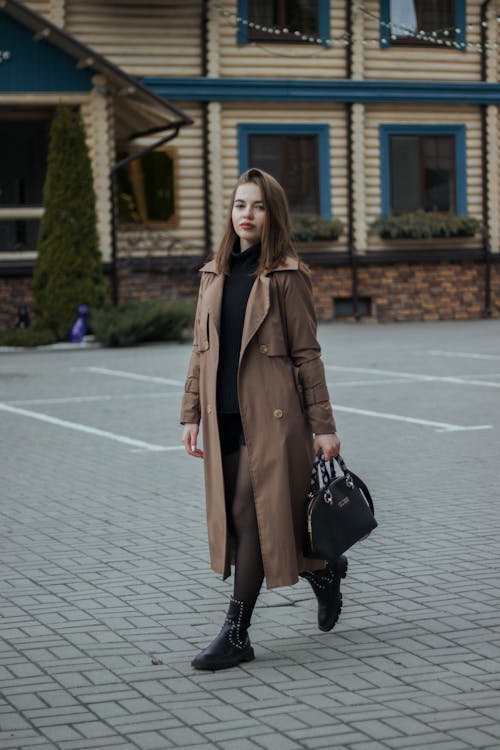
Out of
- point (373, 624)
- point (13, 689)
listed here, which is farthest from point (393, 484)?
point (13, 689)

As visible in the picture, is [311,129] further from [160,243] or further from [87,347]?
[87,347]

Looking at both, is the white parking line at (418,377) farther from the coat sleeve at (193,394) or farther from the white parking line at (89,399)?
the coat sleeve at (193,394)

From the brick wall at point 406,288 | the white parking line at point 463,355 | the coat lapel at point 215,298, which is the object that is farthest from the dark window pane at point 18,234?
the coat lapel at point 215,298

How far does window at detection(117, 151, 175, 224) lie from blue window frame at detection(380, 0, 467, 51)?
5.47 meters

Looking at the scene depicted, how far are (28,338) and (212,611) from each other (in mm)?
18972

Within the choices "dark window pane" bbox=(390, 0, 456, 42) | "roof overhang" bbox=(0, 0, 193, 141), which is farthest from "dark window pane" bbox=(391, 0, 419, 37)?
"roof overhang" bbox=(0, 0, 193, 141)

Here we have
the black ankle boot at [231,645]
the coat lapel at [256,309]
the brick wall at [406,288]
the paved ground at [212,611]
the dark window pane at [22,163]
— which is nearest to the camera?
the paved ground at [212,611]

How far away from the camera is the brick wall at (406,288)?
31.0 meters

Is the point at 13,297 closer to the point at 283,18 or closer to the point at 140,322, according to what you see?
the point at 140,322

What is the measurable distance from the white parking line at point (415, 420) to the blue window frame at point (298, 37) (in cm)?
1668

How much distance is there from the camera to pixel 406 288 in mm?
31969

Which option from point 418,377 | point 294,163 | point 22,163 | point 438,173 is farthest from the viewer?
point 438,173

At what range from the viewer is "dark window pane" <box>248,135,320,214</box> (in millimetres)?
30531

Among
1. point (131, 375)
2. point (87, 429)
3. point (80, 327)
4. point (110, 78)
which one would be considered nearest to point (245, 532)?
point (87, 429)
